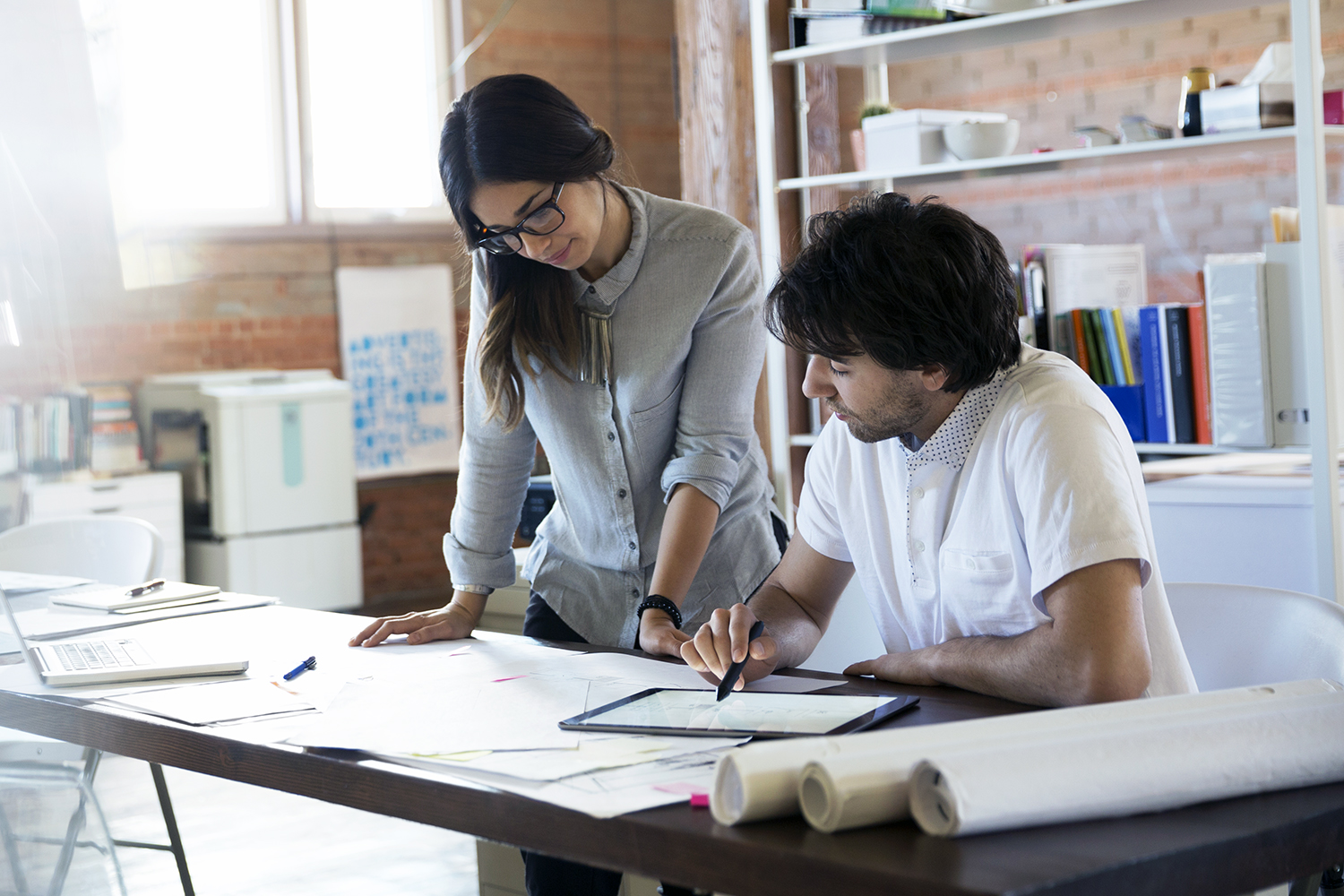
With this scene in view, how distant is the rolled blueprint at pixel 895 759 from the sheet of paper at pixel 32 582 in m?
1.43

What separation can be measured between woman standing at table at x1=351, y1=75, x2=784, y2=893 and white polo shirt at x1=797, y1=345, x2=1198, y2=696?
0.23 metres

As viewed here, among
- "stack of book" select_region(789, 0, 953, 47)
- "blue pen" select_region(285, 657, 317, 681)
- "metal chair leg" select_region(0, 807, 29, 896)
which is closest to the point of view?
"blue pen" select_region(285, 657, 317, 681)

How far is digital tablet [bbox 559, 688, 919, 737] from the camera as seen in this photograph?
1168 mm

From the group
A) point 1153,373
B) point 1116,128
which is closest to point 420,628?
point 1153,373

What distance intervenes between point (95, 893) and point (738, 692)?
196 centimetres

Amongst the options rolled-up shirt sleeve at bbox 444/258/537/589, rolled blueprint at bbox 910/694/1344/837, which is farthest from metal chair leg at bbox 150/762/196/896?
rolled blueprint at bbox 910/694/1344/837

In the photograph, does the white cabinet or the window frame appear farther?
the window frame

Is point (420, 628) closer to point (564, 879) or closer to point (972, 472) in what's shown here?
point (564, 879)

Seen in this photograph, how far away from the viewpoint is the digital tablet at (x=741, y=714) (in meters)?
1.17

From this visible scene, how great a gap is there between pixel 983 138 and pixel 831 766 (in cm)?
230

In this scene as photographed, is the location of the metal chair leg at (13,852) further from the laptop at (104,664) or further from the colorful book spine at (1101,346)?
the colorful book spine at (1101,346)

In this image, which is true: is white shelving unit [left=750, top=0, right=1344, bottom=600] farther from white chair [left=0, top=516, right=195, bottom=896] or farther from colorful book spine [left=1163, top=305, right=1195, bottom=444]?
white chair [left=0, top=516, right=195, bottom=896]

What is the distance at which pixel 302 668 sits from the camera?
62.2 inches

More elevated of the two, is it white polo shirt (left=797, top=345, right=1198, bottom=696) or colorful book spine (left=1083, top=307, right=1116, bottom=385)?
colorful book spine (left=1083, top=307, right=1116, bottom=385)
